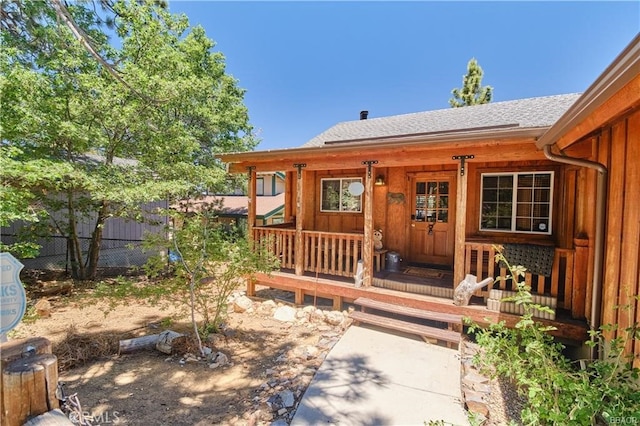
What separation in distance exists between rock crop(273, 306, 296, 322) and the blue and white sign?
465cm

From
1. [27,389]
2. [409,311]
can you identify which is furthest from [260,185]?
[27,389]

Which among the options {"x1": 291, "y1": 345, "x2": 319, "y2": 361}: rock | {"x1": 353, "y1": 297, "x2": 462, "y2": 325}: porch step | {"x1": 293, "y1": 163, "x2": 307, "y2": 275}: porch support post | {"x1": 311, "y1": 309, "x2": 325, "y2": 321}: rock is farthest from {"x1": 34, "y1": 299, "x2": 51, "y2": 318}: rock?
{"x1": 353, "y1": 297, "x2": 462, "y2": 325}: porch step

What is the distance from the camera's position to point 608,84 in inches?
76.1

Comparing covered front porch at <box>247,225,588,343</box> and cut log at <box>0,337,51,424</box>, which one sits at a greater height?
cut log at <box>0,337,51,424</box>

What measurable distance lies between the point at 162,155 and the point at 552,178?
377 inches

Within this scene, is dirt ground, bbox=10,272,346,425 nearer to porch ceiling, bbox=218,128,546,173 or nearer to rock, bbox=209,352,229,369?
rock, bbox=209,352,229,369

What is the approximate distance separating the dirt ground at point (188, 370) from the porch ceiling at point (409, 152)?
3074 mm

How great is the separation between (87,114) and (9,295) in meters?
7.27

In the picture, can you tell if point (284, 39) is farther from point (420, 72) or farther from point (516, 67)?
point (516, 67)

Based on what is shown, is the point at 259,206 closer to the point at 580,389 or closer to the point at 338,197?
the point at 338,197

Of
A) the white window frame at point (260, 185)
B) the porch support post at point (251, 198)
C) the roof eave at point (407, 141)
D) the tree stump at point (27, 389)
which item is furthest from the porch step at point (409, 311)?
the white window frame at point (260, 185)

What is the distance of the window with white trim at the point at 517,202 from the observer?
221 inches

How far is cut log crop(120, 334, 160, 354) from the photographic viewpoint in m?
4.30

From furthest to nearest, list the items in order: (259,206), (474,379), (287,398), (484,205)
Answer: (259,206) < (484,205) < (474,379) < (287,398)
